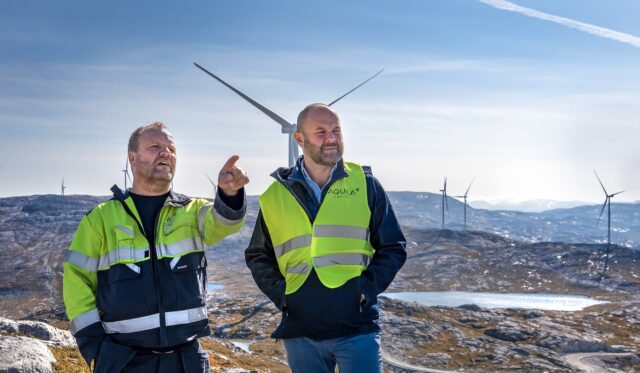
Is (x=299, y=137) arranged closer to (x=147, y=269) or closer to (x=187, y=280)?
(x=187, y=280)

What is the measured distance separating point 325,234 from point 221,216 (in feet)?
4.07

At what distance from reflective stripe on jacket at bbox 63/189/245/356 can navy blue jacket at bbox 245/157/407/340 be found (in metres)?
0.70

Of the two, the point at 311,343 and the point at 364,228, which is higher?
the point at 364,228

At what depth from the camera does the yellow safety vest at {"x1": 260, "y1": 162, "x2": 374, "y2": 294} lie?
6918mm

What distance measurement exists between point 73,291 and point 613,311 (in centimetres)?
16259

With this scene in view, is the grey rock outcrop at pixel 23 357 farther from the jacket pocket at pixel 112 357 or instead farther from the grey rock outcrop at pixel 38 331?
the jacket pocket at pixel 112 357

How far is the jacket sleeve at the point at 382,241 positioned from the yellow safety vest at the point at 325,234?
3.6 inches

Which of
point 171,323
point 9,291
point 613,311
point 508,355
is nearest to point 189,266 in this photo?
point 171,323

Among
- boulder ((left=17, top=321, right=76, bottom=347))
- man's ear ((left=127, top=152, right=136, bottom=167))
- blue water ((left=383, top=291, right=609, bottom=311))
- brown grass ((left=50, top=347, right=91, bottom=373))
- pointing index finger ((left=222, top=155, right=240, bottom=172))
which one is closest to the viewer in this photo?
pointing index finger ((left=222, top=155, right=240, bottom=172))

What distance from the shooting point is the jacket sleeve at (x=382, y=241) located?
22.9ft

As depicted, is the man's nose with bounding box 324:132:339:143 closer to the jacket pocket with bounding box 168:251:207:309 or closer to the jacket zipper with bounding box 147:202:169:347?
the jacket pocket with bounding box 168:251:207:309

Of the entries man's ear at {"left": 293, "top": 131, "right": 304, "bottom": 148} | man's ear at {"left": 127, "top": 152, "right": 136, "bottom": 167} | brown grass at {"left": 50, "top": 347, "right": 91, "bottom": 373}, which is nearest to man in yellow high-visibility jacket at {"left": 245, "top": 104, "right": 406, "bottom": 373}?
man's ear at {"left": 293, "top": 131, "right": 304, "bottom": 148}

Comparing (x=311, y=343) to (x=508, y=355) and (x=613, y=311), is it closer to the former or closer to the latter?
(x=508, y=355)

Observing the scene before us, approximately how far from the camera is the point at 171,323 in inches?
258
